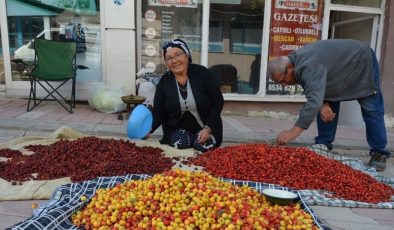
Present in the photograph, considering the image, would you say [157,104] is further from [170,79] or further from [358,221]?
[358,221]

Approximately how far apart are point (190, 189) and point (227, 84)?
4.18m

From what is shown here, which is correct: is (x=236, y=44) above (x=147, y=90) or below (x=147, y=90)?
above

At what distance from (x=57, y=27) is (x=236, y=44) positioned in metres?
3.07

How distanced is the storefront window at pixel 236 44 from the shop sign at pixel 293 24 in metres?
0.24

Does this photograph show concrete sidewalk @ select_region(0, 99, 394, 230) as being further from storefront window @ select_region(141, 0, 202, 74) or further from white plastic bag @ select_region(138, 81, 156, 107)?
storefront window @ select_region(141, 0, 202, 74)

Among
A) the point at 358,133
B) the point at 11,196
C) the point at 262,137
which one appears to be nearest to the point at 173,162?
the point at 11,196

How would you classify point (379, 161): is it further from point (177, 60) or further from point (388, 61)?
point (388, 61)

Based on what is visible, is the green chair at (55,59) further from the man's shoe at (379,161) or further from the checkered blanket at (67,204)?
the man's shoe at (379,161)

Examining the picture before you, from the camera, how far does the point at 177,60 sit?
3420 mm

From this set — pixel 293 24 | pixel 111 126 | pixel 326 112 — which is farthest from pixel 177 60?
pixel 293 24

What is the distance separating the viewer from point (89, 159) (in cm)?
307

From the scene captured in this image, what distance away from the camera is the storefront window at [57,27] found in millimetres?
6039

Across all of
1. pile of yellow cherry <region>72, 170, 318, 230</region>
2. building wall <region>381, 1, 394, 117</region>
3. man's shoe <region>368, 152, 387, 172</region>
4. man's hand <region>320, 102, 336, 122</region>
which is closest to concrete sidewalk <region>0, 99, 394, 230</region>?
man's shoe <region>368, 152, 387, 172</region>

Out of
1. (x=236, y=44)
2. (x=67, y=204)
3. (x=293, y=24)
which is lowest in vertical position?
(x=67, y=204)
